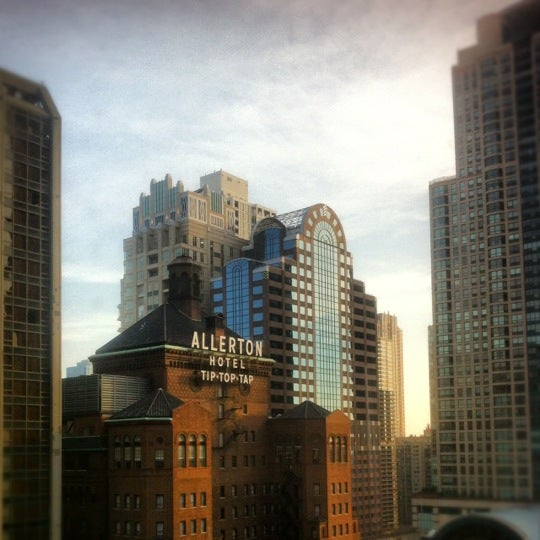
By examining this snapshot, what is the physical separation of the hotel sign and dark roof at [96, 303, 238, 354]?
169 cm

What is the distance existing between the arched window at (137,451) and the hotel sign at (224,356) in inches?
504

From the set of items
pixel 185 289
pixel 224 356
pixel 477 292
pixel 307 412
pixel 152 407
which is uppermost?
pixel 477 292

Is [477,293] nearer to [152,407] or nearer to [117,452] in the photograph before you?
[152,407]

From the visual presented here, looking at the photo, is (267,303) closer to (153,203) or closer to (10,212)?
(153,203)

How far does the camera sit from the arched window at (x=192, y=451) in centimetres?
8419

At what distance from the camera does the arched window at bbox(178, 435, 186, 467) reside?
83.0 meters

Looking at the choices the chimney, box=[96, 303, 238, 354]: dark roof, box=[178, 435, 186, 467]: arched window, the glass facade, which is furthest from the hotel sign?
the glass facade

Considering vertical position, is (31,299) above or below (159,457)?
above

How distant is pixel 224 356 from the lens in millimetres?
96812

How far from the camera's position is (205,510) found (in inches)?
3334

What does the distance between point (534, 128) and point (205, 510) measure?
5721 centimetres

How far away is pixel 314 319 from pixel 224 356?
228 feet

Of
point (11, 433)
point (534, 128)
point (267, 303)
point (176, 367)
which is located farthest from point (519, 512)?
point (267, 303)

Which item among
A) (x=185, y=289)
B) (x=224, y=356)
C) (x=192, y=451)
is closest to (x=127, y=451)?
(x=192, y=451)
